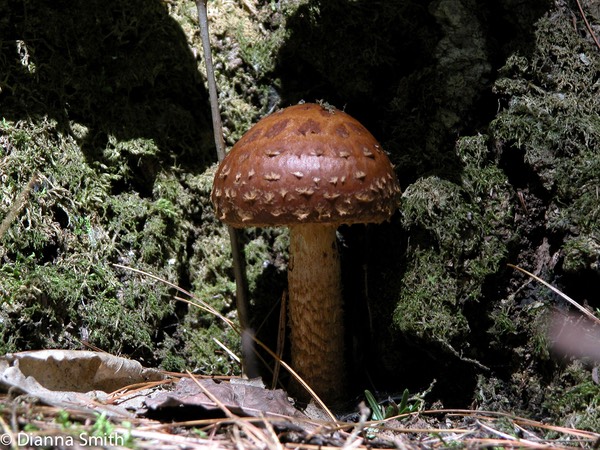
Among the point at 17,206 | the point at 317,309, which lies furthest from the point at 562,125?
the point at 17,206

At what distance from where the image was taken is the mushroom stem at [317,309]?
341cm

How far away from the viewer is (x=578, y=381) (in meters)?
2.86

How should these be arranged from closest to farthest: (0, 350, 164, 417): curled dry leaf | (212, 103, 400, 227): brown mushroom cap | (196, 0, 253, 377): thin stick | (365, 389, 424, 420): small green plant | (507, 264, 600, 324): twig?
(0, 350, 164, 417): curled dry leaf, (212, 103, 400, 227): brown mushroom cap, (507, 264, 600, 324): twig, (365, 389, 424, 420): small green plant, (196, 0, 253, 377): thin stick

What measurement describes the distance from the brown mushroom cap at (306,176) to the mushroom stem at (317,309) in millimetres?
477

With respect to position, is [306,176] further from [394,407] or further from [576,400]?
[576,400]

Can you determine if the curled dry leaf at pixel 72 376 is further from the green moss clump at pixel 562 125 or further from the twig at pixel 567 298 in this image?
the green moss clump at pixel 562 125

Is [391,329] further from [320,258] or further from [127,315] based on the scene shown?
[127,315]

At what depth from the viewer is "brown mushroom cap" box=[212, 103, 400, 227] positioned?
9.26 feet

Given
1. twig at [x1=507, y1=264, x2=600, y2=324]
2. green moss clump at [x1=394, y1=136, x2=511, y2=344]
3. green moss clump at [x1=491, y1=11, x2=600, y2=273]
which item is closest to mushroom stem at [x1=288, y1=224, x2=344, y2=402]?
green moss clump at [x1=394, y1=136, x2=511, y2=344]

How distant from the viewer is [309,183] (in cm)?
281

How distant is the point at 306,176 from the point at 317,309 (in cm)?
98
